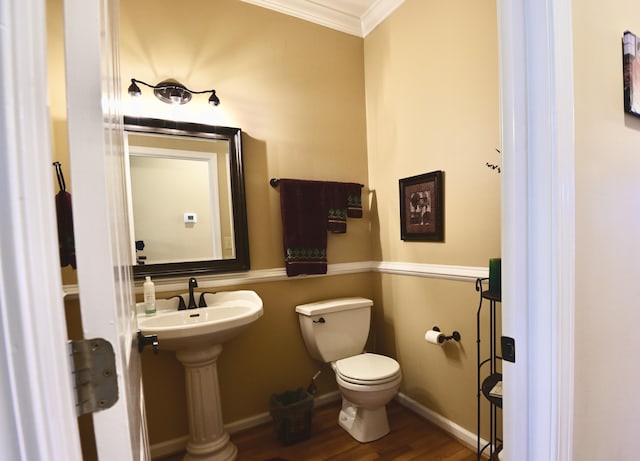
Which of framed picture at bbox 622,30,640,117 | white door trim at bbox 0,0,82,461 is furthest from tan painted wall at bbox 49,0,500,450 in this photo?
white door trim at bbox 0,0,82,461

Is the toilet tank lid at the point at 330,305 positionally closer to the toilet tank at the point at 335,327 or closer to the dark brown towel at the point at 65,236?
the toilet tank at the point at 335,327

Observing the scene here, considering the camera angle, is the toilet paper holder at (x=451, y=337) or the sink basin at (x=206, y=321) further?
the toilet paper holder at (x=451, y=337)

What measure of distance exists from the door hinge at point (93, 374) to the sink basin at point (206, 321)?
3.46 feet

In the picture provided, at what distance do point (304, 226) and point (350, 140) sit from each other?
2.67ft

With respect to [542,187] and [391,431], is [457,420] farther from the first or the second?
[542,187]

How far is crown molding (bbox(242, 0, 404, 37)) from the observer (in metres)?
2.12

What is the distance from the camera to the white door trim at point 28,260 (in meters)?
0.32

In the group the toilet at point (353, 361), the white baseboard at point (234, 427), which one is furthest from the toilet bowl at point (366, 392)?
the white baseboard at point (234, 427)

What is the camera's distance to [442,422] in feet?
6.29

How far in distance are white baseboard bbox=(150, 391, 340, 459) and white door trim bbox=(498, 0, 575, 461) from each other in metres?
1.70

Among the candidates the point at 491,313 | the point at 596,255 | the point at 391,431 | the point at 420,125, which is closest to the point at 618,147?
the point at 596,255

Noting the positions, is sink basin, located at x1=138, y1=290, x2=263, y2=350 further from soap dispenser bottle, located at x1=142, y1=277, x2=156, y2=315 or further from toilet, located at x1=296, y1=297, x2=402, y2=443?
toilet, located at x1=296, y1=297, x2=402, y2=443

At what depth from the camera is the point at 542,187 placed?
0.70 meters

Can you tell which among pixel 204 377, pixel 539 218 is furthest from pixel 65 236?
pixel 204 377
